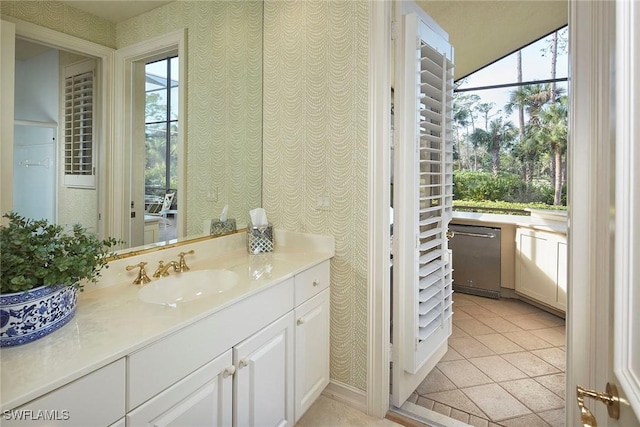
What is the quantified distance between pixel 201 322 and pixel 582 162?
56.9 inches

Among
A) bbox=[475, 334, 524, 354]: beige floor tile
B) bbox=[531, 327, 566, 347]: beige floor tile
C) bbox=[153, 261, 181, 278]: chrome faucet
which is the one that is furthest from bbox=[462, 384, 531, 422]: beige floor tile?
bbox=[153, 261, 181, 278]: chrome faucet

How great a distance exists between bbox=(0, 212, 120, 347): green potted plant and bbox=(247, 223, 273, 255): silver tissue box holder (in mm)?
1014

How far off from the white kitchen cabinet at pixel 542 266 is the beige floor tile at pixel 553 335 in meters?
0.25

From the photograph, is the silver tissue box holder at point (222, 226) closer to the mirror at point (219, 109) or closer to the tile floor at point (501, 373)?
the mirror at point (219, 109)

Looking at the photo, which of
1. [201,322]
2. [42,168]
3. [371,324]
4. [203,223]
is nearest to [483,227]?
[371,324]

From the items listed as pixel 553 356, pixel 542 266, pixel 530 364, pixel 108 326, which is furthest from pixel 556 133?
pixel 108 326

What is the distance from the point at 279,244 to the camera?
2.18 m

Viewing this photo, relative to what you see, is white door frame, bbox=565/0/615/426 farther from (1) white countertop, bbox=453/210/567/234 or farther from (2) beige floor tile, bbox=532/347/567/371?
(1) white countertop, bbox=453/210/567/234

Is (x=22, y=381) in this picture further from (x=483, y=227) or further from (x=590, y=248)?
(x=483, y=227)

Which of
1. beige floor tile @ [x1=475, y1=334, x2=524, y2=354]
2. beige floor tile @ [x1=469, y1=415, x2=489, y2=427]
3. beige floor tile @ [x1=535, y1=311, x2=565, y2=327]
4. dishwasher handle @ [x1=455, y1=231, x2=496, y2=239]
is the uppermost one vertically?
dishwasher handle @ [x1=455, y1=231, x2=496, y2=239]

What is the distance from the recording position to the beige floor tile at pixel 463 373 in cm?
224

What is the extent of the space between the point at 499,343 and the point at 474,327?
311 mm

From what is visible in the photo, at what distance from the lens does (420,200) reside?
2043 millimetres

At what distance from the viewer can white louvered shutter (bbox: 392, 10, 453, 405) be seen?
1873mm
